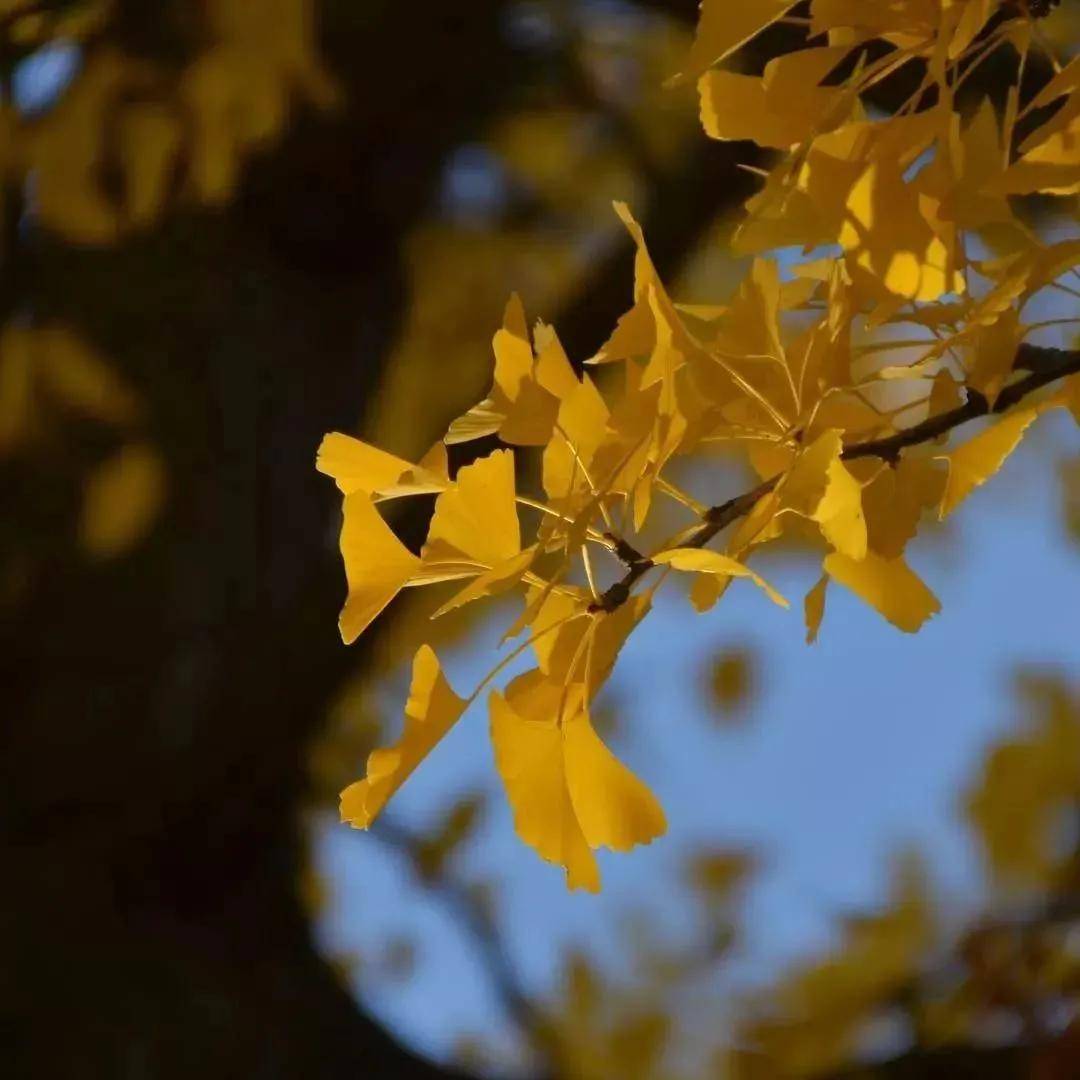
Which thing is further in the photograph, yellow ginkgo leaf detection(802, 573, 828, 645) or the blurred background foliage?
the blurred background foliage

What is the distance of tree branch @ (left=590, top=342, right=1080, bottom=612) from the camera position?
8.8 inches

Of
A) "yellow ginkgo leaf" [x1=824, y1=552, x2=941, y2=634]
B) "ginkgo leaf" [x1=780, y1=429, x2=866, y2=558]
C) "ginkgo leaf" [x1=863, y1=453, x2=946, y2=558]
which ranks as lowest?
"yellow ginkgo leaf" [x1=824, y1=552, x2=941, y2=634]

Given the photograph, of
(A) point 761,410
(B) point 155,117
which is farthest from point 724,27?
(B) point 155,117

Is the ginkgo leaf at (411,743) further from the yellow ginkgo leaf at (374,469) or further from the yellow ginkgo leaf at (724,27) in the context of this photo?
the yellow ginkgo leaf at (724,27)

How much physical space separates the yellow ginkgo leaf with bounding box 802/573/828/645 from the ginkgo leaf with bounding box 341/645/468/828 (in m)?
0.08

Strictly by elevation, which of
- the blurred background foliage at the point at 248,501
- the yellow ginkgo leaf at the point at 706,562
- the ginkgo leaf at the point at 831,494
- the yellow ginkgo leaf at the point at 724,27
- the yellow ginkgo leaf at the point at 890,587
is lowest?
the blurred background foliage at the point at 248,501

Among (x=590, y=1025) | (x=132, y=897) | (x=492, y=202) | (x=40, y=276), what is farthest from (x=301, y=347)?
(x=590, y=1025)

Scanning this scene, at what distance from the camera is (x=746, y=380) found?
9.5 inches

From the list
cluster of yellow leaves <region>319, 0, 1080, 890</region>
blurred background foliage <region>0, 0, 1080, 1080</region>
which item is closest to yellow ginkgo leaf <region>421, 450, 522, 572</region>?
cluster of yellow leaves <region>319, 0, 1080, 890</region>

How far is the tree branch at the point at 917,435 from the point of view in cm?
22

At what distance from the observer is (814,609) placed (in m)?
0.26

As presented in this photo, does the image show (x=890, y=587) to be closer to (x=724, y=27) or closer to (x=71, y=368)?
(x=724, y=27)

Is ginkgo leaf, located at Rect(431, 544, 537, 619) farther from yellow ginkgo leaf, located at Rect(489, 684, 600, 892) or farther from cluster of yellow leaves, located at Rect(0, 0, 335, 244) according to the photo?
cluster of yellow leaves, located at Rect(0, 0, 335, 244)

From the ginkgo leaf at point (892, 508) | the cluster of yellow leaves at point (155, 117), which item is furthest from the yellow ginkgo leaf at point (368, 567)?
the cluster of yellow leaves at point (155, 117)
